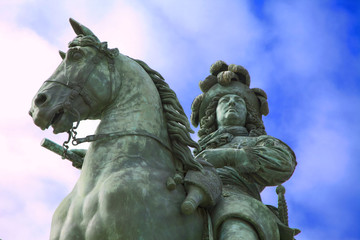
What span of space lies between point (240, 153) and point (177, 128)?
1432 mm

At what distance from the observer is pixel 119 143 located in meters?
6.67

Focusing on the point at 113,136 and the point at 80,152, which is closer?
the point at 113,136

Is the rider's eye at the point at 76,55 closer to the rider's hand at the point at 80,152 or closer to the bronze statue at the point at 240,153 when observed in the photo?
the rider's hand at the point at 80,152

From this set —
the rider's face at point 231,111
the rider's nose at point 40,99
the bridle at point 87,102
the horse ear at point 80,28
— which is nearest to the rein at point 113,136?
the bridle at point 87,102

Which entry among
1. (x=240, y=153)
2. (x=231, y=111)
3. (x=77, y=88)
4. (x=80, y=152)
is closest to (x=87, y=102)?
(x=77, y=88)

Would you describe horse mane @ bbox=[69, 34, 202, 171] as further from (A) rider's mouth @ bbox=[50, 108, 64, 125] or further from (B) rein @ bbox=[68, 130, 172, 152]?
(A) rider's mouth @ bbox=[50, 108, 64, 125]

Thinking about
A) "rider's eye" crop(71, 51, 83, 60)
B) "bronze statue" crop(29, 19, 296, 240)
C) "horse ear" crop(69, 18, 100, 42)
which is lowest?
"bronze statue" crop(29, 19, 296, 240)

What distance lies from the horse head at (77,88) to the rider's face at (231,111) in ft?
9.01

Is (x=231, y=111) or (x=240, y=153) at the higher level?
(x=231, y=111)

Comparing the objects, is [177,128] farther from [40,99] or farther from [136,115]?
[40,99]

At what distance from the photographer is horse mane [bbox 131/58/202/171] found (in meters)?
6.95

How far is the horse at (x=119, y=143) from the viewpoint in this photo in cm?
618

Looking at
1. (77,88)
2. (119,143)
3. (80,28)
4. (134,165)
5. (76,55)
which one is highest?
(80,28)

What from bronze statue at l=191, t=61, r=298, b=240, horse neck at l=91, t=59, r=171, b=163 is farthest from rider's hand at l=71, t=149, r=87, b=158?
bronze statue at l=191, t=61, r=298, b=240
